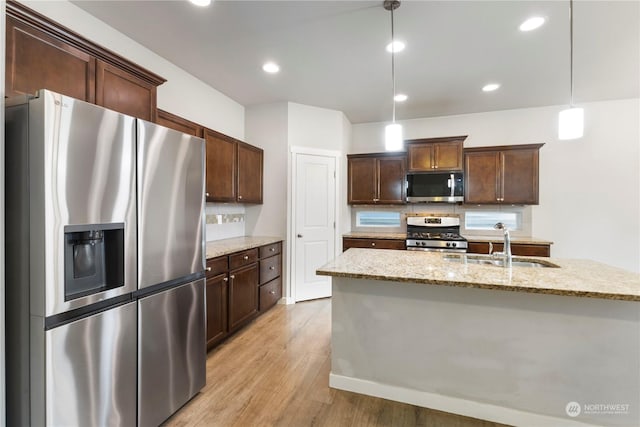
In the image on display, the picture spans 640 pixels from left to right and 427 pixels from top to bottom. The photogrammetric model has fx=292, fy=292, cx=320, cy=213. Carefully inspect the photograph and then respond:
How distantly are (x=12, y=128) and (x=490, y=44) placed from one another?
3.37m

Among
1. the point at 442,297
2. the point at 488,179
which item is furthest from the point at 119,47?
the point at 488,179

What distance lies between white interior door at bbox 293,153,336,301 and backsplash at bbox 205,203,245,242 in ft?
2.59

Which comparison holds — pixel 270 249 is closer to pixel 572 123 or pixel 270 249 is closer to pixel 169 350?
pixel 169 350

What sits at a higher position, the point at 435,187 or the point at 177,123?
the point at 177,123

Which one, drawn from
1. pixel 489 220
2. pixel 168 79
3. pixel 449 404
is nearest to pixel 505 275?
pixel 449 404

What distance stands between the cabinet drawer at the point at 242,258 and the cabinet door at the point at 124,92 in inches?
Result: 56.7

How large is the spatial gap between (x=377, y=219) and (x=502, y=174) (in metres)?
1.92

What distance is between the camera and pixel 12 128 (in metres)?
1.27

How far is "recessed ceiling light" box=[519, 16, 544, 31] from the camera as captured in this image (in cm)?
227

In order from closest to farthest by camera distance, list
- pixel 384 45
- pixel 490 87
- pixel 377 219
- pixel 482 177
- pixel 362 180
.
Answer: pixel 384 45
pixel 490 87
pixel 482 177
pixel 362 180
pixel 377 219

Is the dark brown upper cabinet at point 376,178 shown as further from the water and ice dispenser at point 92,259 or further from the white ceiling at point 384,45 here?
the water and ice dispenser at point 92,259

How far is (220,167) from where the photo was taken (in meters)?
3.19

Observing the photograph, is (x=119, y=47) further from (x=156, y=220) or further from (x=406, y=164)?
(x=406, y=164)

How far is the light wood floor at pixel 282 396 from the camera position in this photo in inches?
71.7
